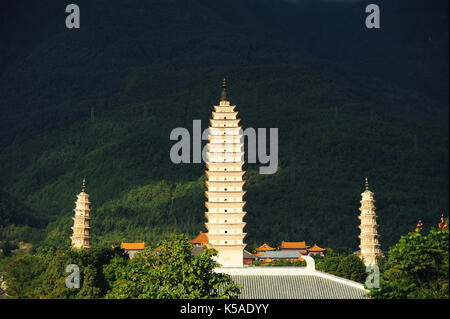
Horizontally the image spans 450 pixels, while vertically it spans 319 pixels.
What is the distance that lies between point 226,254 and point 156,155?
112372 millimetres

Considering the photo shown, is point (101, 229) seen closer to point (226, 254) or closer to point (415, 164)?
point (415, 164)

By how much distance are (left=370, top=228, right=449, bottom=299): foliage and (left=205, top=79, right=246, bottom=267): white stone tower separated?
35.2 m

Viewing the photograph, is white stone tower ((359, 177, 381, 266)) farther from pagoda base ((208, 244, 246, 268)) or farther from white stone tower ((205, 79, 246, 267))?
pagoda base ((208, 244, 246, 268))

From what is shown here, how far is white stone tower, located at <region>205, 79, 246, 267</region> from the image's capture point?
6825 cm

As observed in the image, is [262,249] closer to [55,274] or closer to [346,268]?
[346,268]

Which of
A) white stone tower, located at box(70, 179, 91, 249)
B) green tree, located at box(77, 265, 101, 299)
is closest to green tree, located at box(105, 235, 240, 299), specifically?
green tree, located at box(77, 265, 101, 299)

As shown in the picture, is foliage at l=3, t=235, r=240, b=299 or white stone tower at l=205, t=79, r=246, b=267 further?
white stone tower at l=205, t=79, r=246, b=267

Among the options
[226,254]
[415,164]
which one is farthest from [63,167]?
[226,254]

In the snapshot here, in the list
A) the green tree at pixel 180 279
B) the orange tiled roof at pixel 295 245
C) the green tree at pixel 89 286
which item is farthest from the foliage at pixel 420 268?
the orange tiled roof at pixel 295 245

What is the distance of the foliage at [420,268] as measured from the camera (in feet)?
99.2

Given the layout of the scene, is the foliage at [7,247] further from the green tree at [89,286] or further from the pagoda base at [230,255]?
the green tree at [89,286]

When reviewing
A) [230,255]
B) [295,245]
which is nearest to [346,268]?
[230,255]

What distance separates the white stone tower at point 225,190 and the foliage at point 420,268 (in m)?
35.2

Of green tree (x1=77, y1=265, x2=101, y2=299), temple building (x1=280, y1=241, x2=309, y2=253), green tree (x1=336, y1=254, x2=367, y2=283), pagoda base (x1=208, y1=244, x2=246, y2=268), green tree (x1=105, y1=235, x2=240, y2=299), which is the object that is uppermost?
temple building (x1=280, y1=241, x2=309, y2=253)
